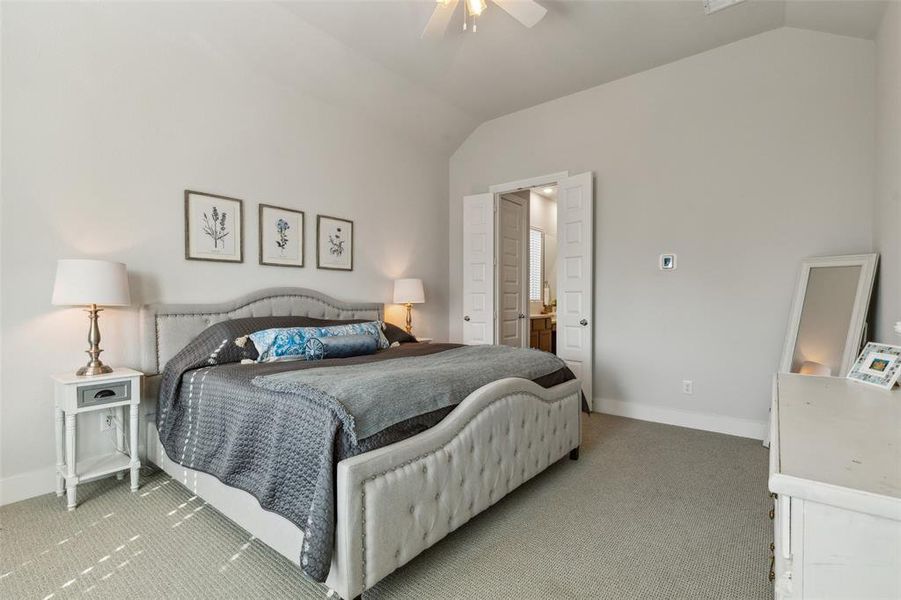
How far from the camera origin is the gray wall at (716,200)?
310cm

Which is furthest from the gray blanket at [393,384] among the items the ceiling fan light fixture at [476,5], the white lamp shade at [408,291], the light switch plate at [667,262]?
the ceiling fan light fixture at [476,5]

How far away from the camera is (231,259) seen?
10.6 ft

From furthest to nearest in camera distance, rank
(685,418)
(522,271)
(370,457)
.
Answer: (522,271), (685,418), (370,457)

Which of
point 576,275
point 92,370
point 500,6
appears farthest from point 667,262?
point 92,370

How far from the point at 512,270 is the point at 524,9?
310 centimetres

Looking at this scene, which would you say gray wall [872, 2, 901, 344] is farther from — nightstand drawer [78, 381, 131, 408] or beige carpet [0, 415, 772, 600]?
nightstand drawer [78, 381, 131, 408]

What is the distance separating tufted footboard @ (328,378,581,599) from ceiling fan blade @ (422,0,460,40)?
2151 mm

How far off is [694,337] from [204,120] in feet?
13.6

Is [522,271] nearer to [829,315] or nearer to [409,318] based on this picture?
[409,318]

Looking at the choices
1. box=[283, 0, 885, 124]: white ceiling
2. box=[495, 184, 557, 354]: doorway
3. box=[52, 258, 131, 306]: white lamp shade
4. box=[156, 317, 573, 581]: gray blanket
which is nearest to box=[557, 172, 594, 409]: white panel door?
box=[495, 184, 557, 354]: doorway

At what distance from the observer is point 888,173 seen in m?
2.42

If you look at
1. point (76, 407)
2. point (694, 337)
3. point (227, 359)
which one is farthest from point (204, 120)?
point (694, 337)

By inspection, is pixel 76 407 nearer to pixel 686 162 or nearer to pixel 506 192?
pixel 506 192

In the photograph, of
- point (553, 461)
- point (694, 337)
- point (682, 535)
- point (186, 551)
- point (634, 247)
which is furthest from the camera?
point (634, 247)
